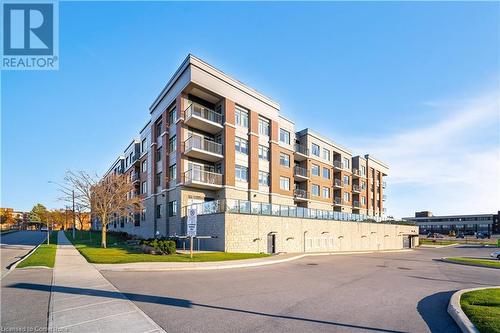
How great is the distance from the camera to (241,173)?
34344mm

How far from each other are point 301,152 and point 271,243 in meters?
20.1

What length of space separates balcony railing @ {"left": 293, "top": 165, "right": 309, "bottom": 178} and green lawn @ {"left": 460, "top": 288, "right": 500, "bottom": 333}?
3332 centimetres

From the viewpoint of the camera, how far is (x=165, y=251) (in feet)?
72.6

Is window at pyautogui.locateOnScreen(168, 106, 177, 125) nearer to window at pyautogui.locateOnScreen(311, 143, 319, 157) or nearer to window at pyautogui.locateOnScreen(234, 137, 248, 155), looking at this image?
window at pyautogui.locateOnScreen(234, 137, 248, 155)

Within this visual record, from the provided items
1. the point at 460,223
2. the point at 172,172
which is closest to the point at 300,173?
the point at 172,172

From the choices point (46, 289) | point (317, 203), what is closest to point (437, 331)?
point (46, 289)

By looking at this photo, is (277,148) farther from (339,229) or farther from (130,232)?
(130,232)

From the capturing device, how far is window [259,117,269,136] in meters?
37.5

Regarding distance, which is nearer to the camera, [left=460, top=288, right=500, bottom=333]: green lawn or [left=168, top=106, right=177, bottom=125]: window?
[left=460, top=288, right=500, bottom=333]: green lawn

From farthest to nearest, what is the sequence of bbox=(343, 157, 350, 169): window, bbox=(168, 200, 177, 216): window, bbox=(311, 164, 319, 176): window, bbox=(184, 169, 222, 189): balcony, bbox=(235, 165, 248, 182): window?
bbox=(343, 157, 350, 169): window < bbox=(311, 164, 319, 176): window < bbox=(235, 165, 248, 182): window < bbox=(168, 200, 177, 216): window < bbox=(184, 169, 222, 189): balcony

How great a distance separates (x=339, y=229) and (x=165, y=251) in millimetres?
23993

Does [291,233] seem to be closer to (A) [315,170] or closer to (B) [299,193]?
(B) [299,193]

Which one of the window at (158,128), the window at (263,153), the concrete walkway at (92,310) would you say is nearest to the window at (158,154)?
the window at (158,128)

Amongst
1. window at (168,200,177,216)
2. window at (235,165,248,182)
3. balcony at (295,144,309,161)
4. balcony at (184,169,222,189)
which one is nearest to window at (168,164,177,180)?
window at (168,200,177,216)
